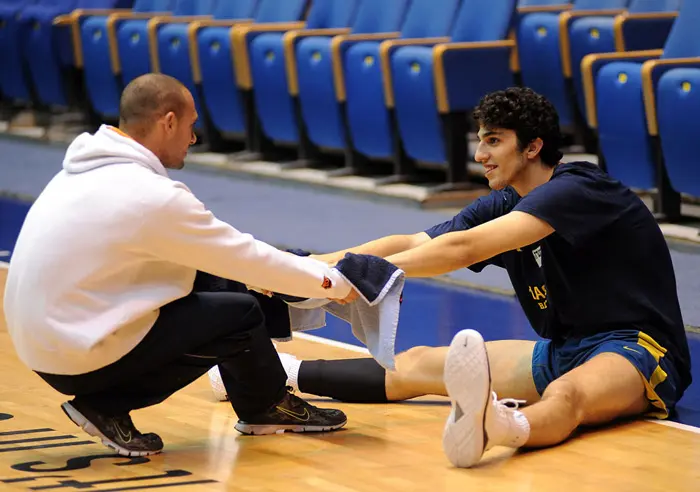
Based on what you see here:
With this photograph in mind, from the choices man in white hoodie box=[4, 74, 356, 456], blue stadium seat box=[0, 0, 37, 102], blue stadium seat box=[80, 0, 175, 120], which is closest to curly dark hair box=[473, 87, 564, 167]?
man in white hoodie box=[4, 74, 356, 456]

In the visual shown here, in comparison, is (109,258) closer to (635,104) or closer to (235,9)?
(635,104)

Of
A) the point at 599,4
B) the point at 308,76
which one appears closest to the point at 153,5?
the point at 308,76

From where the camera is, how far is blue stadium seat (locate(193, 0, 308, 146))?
8.30m

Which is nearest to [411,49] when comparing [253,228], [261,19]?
[253,228]

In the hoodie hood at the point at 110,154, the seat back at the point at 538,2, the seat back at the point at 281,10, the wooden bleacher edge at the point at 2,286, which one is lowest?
the wooden bleacher edge at the point at 2,286

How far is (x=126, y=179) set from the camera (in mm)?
2975

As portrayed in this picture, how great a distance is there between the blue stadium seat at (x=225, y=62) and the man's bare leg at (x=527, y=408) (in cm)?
505

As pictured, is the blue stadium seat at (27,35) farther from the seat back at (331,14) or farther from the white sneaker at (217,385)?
the white sneaker at (217,385)

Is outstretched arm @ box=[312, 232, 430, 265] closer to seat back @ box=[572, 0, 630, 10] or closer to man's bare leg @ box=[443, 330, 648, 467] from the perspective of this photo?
man's bare leg @ box=[443, 330, 648, 467]

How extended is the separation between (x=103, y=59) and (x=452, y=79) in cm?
326

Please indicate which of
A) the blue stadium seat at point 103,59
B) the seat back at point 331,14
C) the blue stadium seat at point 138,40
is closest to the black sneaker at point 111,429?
the seat back at point 331,14

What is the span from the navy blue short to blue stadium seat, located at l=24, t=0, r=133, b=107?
22.0 ft

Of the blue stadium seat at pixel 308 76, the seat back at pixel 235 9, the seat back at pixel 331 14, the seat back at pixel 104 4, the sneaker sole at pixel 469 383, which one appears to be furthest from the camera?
the seat back at pixel 104 4

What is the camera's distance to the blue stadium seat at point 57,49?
31.6 feet
